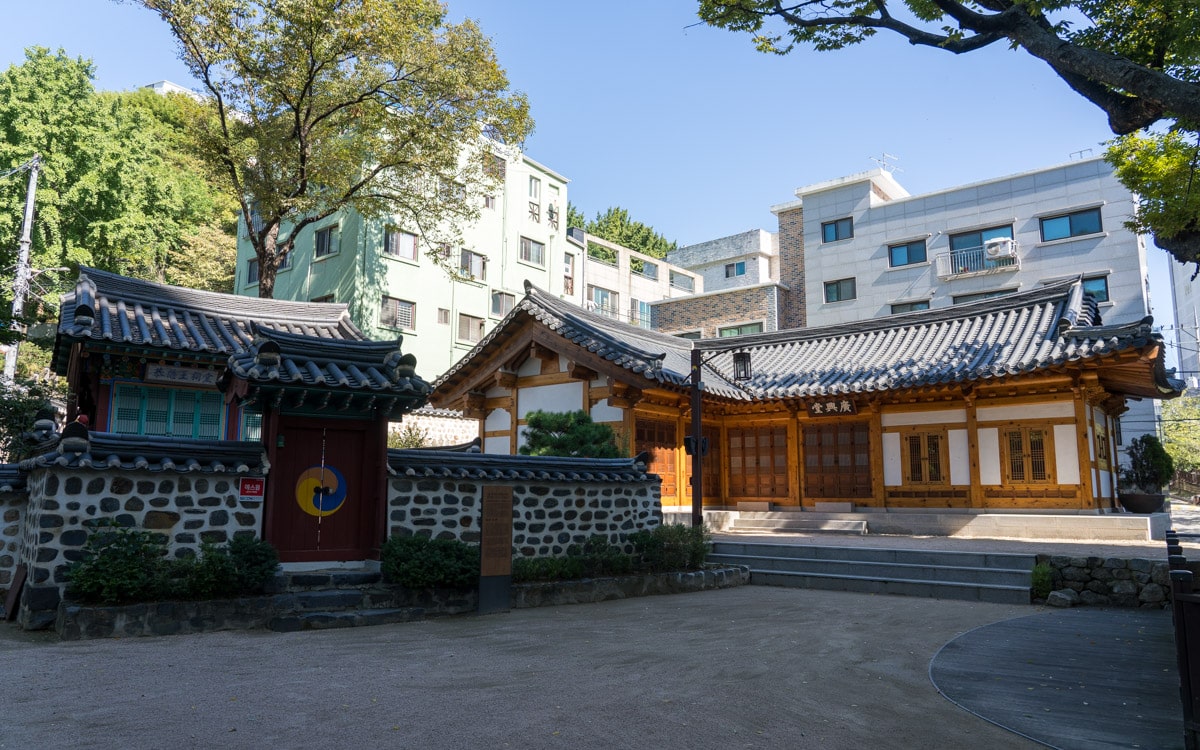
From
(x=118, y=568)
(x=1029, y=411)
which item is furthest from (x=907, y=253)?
(x=118, y=568)

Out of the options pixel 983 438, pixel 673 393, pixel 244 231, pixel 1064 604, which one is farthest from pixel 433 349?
pixel 1064 604

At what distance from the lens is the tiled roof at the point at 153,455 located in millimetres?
7926

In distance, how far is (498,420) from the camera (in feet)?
67.4

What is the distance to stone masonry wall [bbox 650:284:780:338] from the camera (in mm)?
36719

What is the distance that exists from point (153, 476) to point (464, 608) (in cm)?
384

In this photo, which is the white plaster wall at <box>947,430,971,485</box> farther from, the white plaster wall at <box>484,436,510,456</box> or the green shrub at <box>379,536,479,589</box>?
the green shrub at <box>379,536,479,589</box>

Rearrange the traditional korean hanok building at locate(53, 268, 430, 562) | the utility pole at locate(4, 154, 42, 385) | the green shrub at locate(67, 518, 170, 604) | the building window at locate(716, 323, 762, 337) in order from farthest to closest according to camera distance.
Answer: the building window at locate(716, 323, 762, 337) < the utility pole at locate(4, 154, 42, 385) < the traditional korean hanok building at locate(53, 268, 430, 562) < the green shrub at locate(67, 518, 170, 604)

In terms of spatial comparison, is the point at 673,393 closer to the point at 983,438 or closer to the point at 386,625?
the point at 983,438

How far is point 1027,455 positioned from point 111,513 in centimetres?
1709

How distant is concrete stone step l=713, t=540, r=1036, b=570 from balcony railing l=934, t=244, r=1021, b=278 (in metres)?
20.8

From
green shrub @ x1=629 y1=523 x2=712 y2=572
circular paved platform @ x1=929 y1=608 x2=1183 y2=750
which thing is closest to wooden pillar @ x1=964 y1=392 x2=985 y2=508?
green shrub @ x1=629 y1=523 x2=712 y2=572

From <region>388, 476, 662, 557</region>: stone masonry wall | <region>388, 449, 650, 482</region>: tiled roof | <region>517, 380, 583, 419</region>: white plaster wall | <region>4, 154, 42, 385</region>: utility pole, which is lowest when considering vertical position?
<region>388, 476, 662, 557</region>: stone masonry wall

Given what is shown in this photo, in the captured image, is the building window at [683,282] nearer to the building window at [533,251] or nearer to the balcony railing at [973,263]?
the building window at [533,251]

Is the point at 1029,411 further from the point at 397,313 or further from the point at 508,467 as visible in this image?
the point at 397,313
